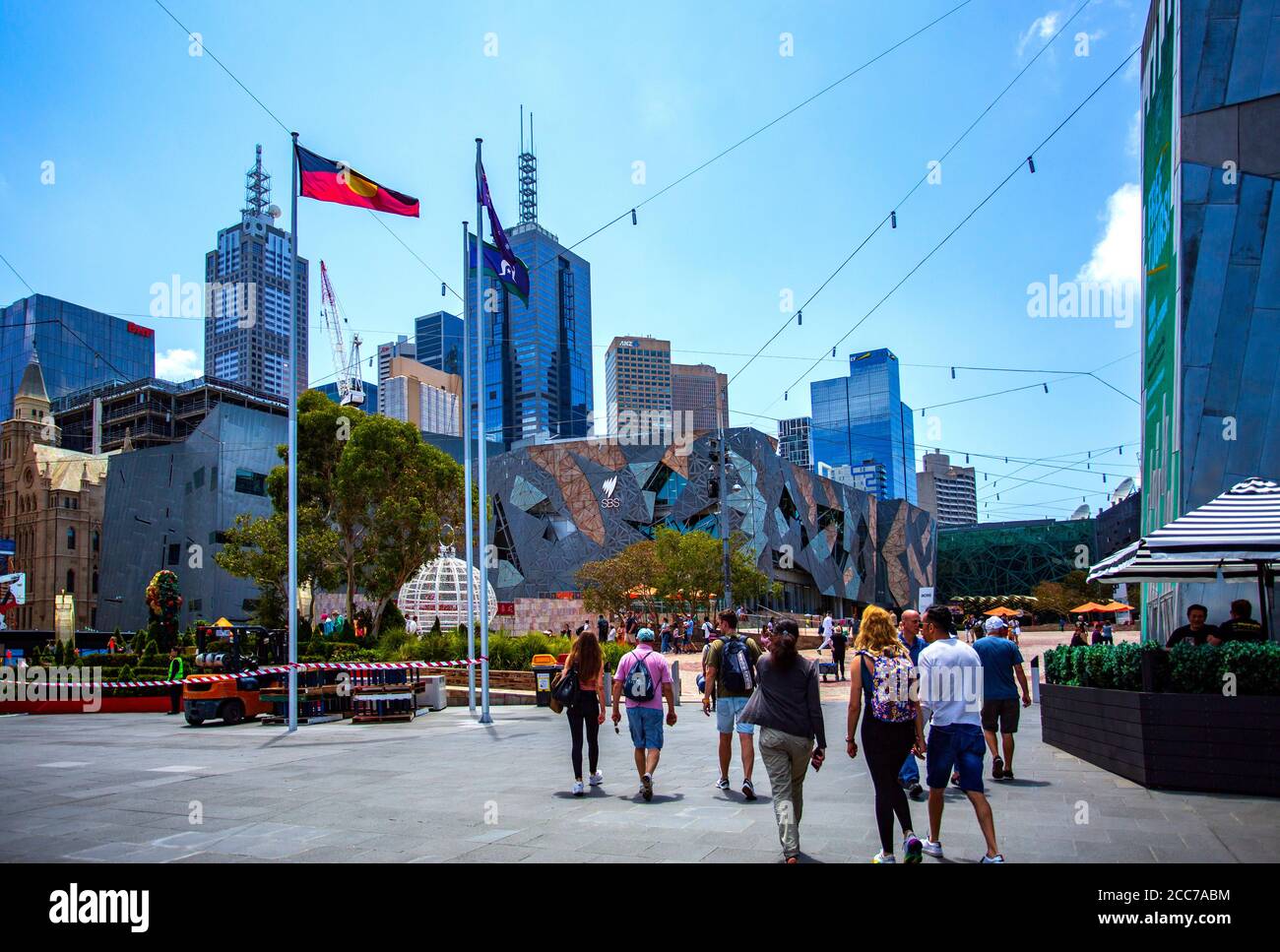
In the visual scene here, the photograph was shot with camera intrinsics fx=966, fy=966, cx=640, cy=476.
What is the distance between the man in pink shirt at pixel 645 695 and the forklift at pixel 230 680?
12.5 m

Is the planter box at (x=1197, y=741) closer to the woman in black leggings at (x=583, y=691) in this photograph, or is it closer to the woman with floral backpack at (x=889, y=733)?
the woman with floral backpack at (x=889, y=733)

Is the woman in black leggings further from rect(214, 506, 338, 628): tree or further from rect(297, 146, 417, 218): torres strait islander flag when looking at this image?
rect(214, 506, 338, 628): tree

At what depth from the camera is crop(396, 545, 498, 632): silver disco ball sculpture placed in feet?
131

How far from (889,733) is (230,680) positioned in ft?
52.7

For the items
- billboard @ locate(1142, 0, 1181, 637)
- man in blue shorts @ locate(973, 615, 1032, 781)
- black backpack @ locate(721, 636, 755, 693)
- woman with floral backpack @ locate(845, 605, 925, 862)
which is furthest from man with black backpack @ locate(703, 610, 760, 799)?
billboard @ locate(1142, 0, 1181, 637)

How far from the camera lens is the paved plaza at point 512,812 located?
21.9ft

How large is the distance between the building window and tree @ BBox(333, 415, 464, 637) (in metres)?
36.0

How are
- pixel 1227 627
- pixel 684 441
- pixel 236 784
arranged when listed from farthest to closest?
pixel 684 441, pixel 1227 627, pixel 236 784

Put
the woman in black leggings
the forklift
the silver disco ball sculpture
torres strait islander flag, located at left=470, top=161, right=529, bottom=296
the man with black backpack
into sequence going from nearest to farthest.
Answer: the woman in black leggings < the man with black backpack < torres strait islander flag, located at left=470, top=161, right=529, bottom=296 < the forklift < the silver disco ball sculpture

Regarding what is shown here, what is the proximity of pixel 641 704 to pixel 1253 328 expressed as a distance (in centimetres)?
1200
